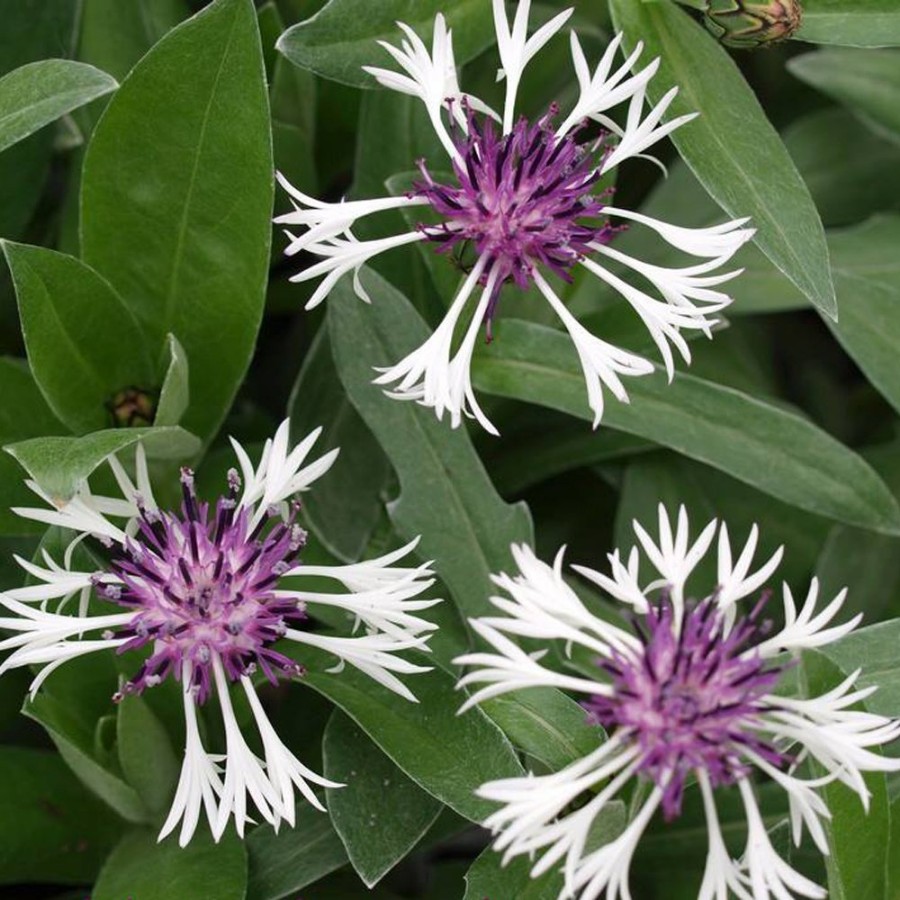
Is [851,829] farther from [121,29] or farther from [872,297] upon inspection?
[121,29]

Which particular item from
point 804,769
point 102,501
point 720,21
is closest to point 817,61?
point 720,21

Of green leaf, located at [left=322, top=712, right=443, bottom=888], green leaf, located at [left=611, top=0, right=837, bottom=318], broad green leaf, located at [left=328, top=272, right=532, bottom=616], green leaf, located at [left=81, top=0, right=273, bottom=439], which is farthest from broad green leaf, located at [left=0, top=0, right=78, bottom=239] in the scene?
green leaf, located at [left=322, top=712, right=443, bottom=888]

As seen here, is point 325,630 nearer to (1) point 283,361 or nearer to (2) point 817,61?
(1) point 283,361

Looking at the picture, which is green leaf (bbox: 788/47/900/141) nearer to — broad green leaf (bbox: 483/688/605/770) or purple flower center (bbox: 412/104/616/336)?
purple flower center (bbox: 412/104/616/336)

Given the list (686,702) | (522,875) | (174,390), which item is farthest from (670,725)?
(174,390)

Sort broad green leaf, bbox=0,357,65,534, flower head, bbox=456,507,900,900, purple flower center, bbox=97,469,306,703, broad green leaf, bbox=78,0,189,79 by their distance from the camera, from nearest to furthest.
→ flower head, bbox=456,507,900,900 → purple flower center, bbox=97,469,306,703 → broad green leaf, bbox=0,357,65,534 → broad green leaf, bbox=78,0,189,79

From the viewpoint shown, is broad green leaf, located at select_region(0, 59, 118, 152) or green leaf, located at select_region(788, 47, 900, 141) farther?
green leaf, located at select_region(788, 47, 900, 141)
